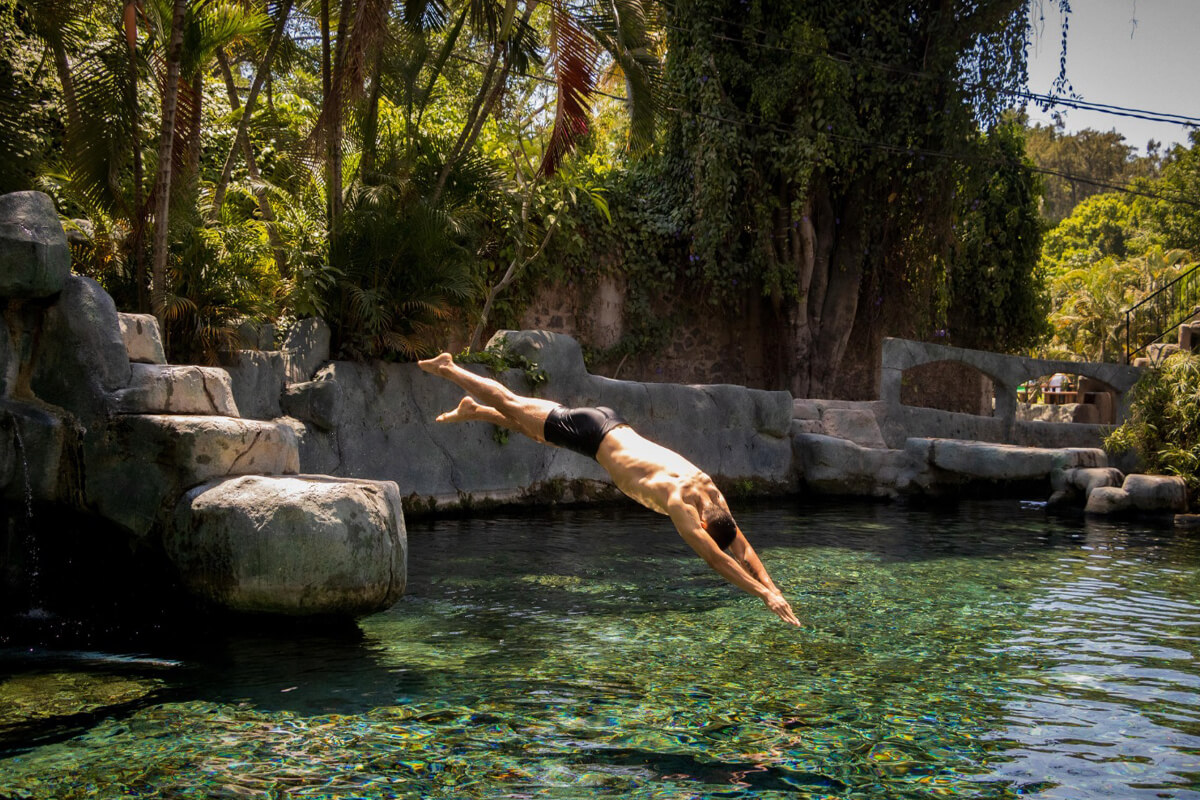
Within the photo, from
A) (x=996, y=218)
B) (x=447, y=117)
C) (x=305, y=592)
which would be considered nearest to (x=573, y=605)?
(x=305, y=592)

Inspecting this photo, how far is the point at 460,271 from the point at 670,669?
7.32 meters

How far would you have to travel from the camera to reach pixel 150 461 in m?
6.61

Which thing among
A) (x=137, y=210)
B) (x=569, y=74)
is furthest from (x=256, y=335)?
(x=569, y=74)

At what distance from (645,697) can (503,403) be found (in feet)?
9.10

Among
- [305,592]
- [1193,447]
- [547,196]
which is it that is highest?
[547,196]

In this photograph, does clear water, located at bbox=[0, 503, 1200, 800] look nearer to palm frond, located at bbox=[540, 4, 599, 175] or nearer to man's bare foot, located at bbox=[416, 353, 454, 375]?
man's bare foot, located at bbox=[416, 353, 454, 375]

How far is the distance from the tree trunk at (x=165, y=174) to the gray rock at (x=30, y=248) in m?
3.11

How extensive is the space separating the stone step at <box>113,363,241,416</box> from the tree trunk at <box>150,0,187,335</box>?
307cm

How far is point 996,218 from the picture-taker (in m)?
22.7

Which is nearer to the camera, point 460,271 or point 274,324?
point 274,324

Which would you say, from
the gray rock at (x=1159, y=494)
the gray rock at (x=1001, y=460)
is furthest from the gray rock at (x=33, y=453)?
the gray rock at (x=1159, y=494)

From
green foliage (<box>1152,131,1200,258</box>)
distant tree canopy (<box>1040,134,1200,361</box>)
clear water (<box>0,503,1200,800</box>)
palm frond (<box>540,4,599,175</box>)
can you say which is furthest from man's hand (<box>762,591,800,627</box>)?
green foliage (<box>1152,131,1200,258</box>)

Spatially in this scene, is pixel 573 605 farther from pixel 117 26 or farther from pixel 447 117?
pixel 447 117

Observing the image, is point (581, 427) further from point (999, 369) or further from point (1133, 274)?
point (1133, 274)
